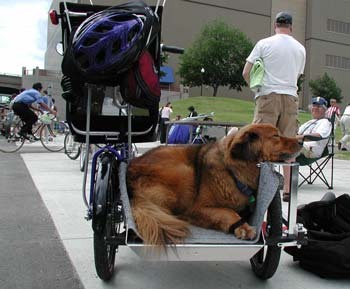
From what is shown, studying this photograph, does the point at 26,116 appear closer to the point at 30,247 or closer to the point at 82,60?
the point at 30,247

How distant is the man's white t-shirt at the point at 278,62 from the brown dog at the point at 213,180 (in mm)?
2348

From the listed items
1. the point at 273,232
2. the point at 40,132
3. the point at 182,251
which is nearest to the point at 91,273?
the point at 182,251

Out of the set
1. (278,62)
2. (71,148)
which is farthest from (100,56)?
(71,148)

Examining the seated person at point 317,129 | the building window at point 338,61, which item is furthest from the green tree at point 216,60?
the seated person at point 317,129

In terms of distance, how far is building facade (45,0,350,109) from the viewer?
79375mm

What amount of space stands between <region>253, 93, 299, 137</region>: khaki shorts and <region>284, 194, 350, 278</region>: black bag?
1656 millimetres

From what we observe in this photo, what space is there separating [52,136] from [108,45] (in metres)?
11.0

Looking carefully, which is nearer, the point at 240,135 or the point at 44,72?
the point at 240,135

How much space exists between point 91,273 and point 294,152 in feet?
6.19

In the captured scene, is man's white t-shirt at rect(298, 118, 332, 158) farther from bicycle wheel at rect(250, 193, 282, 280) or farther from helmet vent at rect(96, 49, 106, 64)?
helmet vent at rect(96, 49, 106, 64)

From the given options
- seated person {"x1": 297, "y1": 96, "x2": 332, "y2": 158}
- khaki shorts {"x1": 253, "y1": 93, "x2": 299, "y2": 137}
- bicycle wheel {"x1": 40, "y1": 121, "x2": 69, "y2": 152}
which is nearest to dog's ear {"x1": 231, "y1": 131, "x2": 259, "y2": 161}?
khaki shorts {"x1": 253, "y1": 93, "x2": 299, "y2": 137}

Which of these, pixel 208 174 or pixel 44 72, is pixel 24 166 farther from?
pixel 44 72

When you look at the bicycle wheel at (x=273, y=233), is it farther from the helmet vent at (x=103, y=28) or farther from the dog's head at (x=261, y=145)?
the helmet vent at (x=103, y=28)

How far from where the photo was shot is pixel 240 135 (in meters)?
3.27
